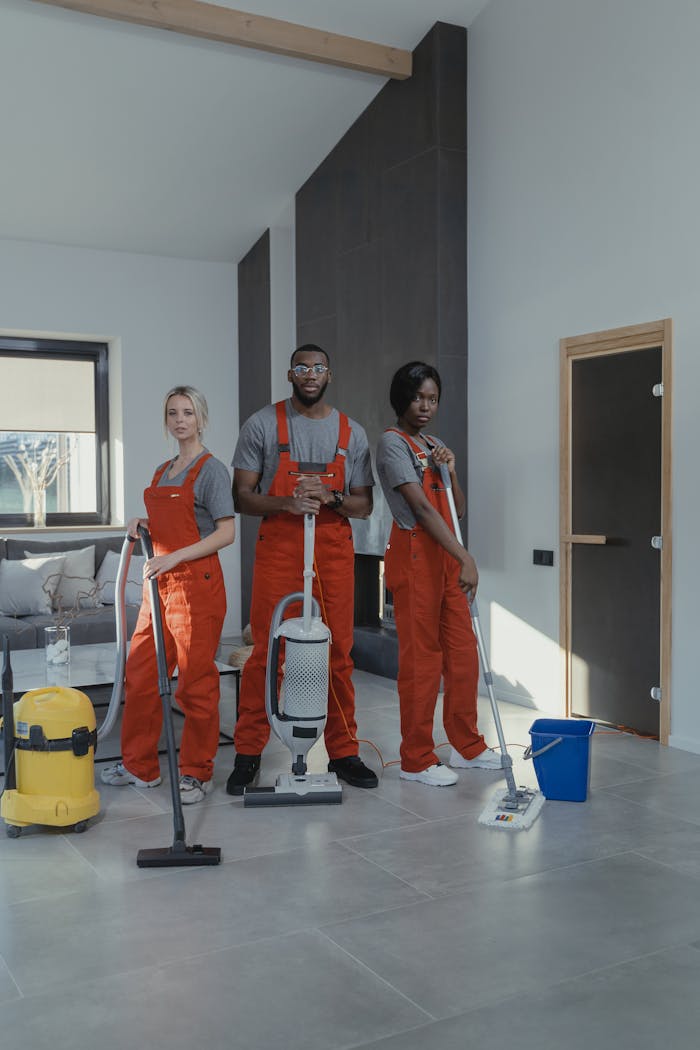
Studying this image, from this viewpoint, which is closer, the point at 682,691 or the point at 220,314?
the point at 682,691

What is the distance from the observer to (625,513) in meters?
4.69

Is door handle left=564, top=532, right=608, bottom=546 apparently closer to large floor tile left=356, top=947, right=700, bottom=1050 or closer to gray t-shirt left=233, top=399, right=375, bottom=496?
gray t-shirt left=233, top=399, right=375, bottom=496

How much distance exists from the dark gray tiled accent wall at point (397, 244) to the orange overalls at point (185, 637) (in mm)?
2237

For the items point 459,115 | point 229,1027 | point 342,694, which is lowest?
point 229,1027

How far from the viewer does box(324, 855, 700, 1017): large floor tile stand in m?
2.30

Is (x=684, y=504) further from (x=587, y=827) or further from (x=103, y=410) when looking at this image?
(x=103, y=410)

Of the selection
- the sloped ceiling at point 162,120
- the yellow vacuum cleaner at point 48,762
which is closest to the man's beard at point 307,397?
the yellow vacuum cleaner at point 48,762

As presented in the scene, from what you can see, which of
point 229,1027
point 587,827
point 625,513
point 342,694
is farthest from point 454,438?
point 229,1027

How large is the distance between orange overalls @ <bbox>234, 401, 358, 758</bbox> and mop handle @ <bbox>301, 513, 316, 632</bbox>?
0.46ft

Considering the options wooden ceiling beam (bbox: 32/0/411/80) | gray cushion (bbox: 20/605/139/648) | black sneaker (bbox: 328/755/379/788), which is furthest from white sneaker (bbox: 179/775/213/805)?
wooden ceiling beam (bbox: 32/0/411/80)

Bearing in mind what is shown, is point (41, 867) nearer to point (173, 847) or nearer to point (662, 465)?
point (173, 847)

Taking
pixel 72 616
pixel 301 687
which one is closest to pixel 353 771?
pixel 301 687

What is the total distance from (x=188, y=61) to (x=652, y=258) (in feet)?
8.83

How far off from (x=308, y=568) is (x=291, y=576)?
0.76 ft
